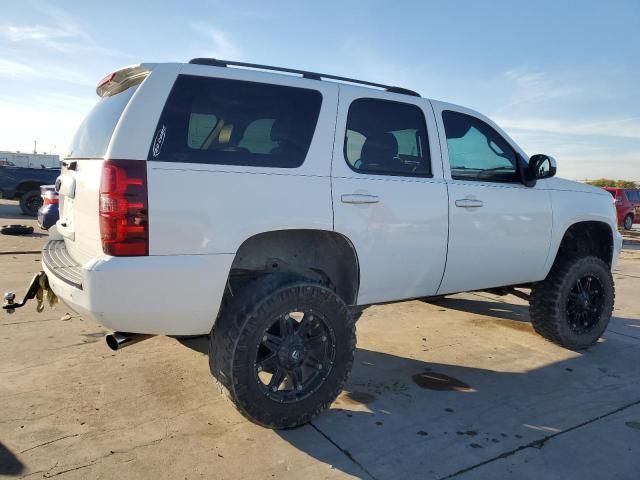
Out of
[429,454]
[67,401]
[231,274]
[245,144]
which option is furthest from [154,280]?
[429,454]

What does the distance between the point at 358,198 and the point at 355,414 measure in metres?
1.42

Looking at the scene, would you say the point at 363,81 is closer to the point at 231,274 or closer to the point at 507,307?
the point at 231,274

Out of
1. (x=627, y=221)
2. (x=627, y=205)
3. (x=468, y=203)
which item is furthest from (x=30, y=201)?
(x=627, y=221)

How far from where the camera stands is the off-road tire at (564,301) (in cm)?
461

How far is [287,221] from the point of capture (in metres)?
2.92

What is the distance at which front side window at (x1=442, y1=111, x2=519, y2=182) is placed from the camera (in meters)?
3.89

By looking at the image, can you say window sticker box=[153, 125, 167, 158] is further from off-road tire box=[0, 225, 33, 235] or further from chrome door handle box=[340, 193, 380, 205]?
off-road tire box=[0, 225, 33, 235]

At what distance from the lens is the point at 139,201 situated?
253 cm

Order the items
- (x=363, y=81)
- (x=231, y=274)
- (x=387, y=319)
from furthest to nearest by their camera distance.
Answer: (x=387, y=319) → (x=363, y=81) → (x=231, y=274)

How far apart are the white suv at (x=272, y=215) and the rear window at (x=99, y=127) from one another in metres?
0.02

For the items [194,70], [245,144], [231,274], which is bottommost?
[231,274]

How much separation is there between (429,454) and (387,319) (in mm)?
2854

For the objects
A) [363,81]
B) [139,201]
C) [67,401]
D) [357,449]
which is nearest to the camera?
[139,201]

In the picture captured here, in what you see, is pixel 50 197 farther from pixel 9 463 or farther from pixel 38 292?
Answer: pixel 9 463
